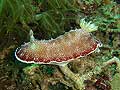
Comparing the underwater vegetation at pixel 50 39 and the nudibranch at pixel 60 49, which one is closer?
the nudibranch at pixel 60 49

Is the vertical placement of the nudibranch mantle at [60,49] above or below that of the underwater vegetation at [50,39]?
above

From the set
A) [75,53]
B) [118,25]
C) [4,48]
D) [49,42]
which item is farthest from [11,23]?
[118,25]

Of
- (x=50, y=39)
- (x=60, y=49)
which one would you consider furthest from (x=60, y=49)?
(x=50, y=39)

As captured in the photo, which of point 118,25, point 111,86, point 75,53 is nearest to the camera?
point 75,53

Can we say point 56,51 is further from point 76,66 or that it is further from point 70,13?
point 70,13
